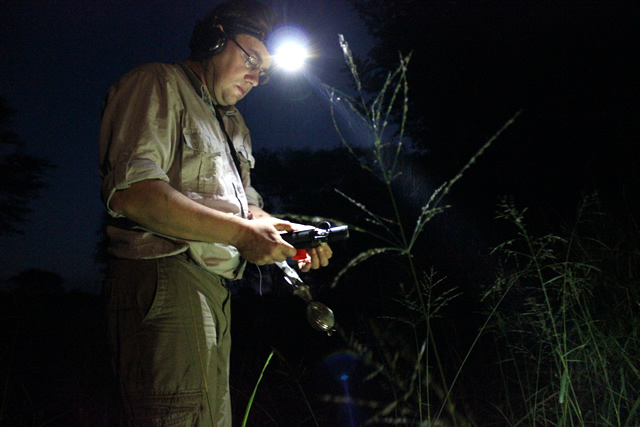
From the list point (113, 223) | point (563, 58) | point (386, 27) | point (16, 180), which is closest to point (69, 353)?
point (113, 223)

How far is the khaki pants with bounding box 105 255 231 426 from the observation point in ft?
4.46

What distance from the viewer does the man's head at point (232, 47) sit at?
1.94 meters

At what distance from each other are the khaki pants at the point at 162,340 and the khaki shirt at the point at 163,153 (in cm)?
8

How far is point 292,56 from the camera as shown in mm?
2326

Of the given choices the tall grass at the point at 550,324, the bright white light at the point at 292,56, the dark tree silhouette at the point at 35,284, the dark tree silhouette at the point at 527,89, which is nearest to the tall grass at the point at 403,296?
the tall grass at the point at 550,324

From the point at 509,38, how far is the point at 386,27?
88.6 inches

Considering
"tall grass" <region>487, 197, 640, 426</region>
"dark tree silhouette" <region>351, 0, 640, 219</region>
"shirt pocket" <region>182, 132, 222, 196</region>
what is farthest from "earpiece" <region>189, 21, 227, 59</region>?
"dark tree silhouette" <region>351, 0, 640, 219</region>

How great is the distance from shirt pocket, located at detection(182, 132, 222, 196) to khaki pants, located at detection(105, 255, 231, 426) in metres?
0.29

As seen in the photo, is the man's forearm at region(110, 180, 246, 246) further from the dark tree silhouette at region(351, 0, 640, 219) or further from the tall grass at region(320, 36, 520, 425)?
the dark tree silhouette at region(351, 0, 640, 219)

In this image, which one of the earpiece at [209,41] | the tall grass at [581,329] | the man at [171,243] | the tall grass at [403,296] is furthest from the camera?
the earpiece at [209,41]

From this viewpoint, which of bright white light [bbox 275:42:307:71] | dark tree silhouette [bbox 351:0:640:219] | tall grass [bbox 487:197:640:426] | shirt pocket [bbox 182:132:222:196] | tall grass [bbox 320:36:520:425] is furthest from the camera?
dark tree silhouette [bbox 351:0:640:219]

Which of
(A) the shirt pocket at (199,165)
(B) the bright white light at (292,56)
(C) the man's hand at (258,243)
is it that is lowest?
(C) the man's hand at (258,243)

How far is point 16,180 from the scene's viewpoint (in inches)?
654

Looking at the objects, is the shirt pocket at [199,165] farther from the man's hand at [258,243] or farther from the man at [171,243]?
the man's hand at [258,243]
